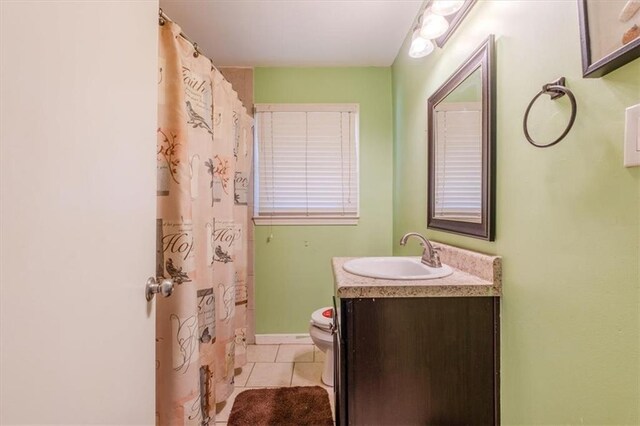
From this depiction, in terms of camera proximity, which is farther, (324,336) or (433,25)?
(324,336)

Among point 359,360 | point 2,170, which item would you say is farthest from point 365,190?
point 2,170

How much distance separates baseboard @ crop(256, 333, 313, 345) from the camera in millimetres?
2465

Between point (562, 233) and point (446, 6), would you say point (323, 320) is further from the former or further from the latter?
point (446, 6)

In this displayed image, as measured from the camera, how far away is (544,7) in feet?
2.66

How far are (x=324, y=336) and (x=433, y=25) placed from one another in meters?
1.75

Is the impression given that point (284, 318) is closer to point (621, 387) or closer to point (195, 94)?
point (195, 94)

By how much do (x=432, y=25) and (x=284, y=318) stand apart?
225 centimetres

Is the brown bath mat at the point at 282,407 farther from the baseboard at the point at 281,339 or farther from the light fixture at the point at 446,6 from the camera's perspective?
the light fixture at the point at 446,6

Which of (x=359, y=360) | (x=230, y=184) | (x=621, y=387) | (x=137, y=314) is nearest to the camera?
(x=621, y=387)

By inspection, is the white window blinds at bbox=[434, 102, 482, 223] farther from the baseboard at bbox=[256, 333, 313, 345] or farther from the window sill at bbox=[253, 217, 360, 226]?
the baseboard at bbox=[256, 333, 313, 345]

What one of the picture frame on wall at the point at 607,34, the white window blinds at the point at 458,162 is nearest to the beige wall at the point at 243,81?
the white window blinds at the point at 458,162

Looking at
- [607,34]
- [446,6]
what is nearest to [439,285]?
[607,34]

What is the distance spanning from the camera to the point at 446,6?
1218mm

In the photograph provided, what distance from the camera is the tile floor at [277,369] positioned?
185 cm
